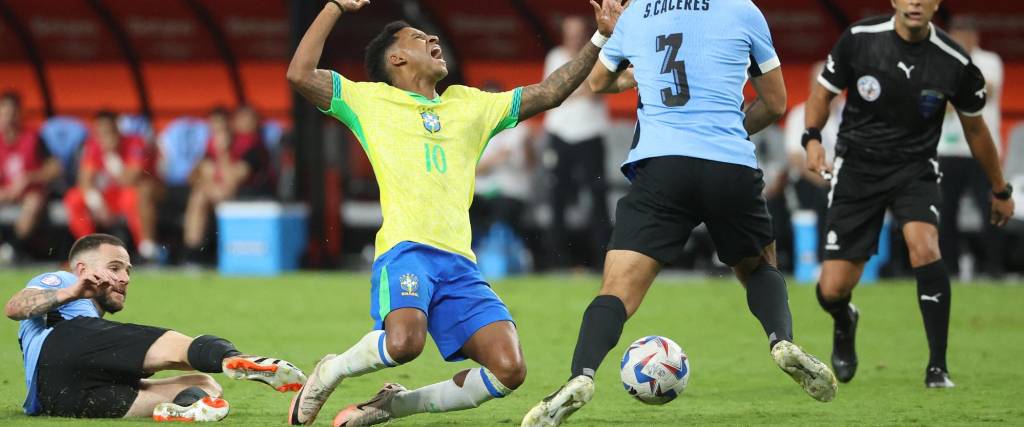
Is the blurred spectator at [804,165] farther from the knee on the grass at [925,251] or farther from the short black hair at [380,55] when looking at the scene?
the short black hair at [380,55]

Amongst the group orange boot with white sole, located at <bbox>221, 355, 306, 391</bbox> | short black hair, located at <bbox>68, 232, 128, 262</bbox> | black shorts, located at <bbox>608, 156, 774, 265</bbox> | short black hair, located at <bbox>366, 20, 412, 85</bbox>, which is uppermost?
short black hair, located at <bbox>366, 20, 412, 85</bbox>

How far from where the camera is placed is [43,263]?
18219 mm

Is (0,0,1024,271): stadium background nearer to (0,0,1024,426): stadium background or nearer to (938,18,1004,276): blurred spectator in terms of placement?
(0,0,1024,426): stadium background

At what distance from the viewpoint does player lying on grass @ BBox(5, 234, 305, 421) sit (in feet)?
22.0

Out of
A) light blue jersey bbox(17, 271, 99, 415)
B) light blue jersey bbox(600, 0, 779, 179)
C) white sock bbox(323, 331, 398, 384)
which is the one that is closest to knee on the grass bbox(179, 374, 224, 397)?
light blue jersey bbox(17, 271, 99, 415)

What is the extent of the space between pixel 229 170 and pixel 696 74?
11.5 meters

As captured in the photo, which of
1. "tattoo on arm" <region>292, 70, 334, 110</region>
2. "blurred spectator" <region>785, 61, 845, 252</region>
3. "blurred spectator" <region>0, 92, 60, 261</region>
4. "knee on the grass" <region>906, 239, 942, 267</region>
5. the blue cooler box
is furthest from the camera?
"blurred spectator" <region>0, 92, 60, 261</region>

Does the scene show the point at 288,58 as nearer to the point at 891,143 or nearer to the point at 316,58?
the point at 891,143

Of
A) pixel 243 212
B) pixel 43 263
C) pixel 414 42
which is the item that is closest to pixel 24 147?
pixel 43 263

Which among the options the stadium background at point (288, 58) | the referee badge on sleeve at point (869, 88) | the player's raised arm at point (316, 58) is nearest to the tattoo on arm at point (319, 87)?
the player's raised arm at point (316, 58)

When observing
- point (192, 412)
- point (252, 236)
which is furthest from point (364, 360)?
point (252, 236)

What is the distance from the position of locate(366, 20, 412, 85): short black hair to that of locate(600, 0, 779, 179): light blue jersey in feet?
3.77

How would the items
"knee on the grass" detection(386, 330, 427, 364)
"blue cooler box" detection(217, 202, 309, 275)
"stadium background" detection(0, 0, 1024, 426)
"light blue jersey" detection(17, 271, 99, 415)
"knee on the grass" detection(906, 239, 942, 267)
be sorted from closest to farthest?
"knee on the grass" detection(386, 330, 427, 364) → "light blue jersey" detection(17, 271, 99, 415) → "stadium background" detection(0, 0, 1024, 426) → "knee on the grass" detection(906, 239, 942, 267) → "blue cooler box" detection(217, 202, 309, 275)

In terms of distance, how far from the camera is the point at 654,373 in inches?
261
